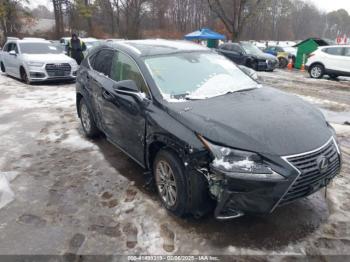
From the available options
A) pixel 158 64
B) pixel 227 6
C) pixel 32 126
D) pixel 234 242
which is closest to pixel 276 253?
pixel 234 242

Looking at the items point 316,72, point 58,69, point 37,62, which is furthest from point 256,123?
point 316,72

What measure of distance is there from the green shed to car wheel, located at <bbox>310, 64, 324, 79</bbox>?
3.74 m

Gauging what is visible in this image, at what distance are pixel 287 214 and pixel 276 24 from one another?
78.5 m

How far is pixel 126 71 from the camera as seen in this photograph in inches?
163

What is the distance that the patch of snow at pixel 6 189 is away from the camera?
3.78m

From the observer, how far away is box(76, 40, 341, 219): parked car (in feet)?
8.77

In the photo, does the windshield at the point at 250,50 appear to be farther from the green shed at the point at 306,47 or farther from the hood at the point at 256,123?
the hood at the point at 256,123

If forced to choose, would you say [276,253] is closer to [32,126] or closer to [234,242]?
[234,242]

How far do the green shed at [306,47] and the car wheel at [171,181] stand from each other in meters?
18.0

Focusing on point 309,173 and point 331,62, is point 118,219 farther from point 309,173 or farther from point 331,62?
point 331,62

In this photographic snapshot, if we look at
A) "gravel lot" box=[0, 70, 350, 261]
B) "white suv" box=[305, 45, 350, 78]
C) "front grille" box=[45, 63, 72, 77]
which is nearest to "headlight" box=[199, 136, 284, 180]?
"gravel lot" box=[0, 70, 350, 261]

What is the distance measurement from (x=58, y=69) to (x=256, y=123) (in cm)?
1038

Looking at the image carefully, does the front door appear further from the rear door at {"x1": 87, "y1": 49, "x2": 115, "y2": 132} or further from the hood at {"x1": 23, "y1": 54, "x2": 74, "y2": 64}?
the hood at {"x1": 23, "y1": 54, "x2": 74, "y2": 64}

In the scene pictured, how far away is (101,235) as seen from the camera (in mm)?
3129
